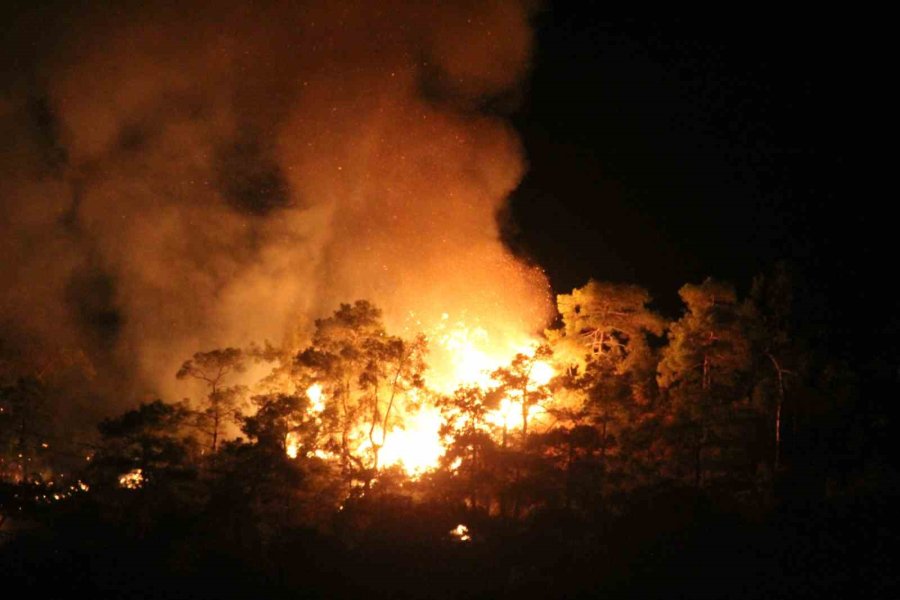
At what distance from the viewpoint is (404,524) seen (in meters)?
17.7

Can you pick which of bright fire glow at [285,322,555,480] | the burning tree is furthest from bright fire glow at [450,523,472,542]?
the burning tree

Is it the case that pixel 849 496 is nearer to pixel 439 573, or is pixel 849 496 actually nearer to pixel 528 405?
pixel 528 405

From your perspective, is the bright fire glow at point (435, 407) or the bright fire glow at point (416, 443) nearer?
the bright fire glow at point (435, 407)

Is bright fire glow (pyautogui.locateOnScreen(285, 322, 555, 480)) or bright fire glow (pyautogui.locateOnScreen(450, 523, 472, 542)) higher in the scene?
bright fire glow (pyautogui.locateOnScreen(285, 322, 555, 480))

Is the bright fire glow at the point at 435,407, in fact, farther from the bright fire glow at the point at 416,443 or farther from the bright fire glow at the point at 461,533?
the bright fire glow at the point at 461,533

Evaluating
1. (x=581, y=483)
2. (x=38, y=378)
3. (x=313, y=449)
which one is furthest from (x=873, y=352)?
(x=38, y=378)

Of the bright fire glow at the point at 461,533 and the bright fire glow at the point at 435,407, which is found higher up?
the bright fire glow at the point at 435,407

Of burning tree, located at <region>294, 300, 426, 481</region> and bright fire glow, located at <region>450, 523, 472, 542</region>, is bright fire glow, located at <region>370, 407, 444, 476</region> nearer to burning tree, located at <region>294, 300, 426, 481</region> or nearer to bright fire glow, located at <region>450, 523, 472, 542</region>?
burning tree, located at <region>294, 300, 426, 481</region>

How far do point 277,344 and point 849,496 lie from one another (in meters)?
19.0

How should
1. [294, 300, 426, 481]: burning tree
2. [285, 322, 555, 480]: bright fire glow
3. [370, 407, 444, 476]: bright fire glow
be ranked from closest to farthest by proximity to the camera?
[294, 300, 426, 481]: burning tree < [285, 322, 555, 480]: bright fire glow < [370, 407, 444, 476]: bright fire glow

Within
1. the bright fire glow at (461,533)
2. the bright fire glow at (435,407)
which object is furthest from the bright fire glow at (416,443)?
the bright fire glow at (461,533)

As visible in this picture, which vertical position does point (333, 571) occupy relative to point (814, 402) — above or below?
below

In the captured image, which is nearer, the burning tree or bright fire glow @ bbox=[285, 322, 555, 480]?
the burning tree

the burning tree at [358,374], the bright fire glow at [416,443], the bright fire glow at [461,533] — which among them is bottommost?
the bright fire glow at [461,533]
